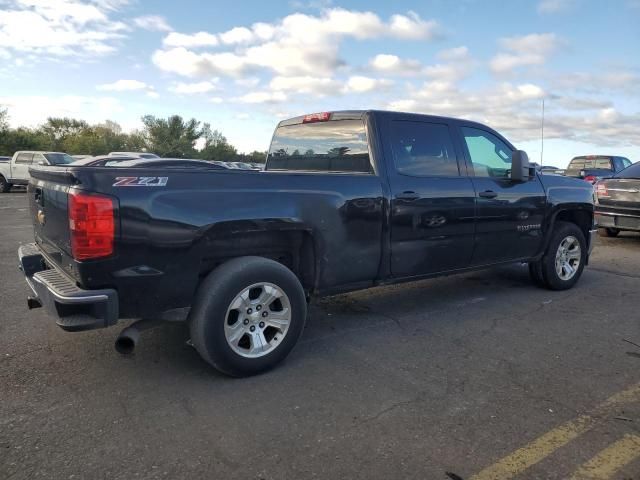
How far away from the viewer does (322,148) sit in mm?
4777

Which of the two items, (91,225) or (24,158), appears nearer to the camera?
(91,225)

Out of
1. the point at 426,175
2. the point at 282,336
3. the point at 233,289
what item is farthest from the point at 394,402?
the point at 426,175

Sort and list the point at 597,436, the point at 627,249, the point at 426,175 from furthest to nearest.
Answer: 1. the point at 627,249
2. the point at 426,175
3. the point at 597,436

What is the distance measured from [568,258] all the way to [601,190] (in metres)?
4.39

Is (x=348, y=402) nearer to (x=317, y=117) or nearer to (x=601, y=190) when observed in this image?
(x=317, y=117)

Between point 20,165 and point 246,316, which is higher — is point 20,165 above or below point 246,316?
above

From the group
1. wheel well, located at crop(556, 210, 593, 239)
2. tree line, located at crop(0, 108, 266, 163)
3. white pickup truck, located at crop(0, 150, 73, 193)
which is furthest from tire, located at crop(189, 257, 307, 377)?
tree line, located at crop(0, 108, 266, 163)

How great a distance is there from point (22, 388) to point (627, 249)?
377 inches

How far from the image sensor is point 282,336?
11.7 feet

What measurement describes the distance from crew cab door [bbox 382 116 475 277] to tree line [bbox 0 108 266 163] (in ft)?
182

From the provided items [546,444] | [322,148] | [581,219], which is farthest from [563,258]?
[546,444]

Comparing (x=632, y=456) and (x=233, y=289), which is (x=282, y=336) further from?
(x=632, y=456)

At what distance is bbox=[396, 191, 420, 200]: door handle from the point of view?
4254 mm

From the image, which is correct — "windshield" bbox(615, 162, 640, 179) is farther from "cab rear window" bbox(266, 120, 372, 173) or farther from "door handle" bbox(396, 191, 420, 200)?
"cab rear window" bbox(266, 120, 372, 173)
